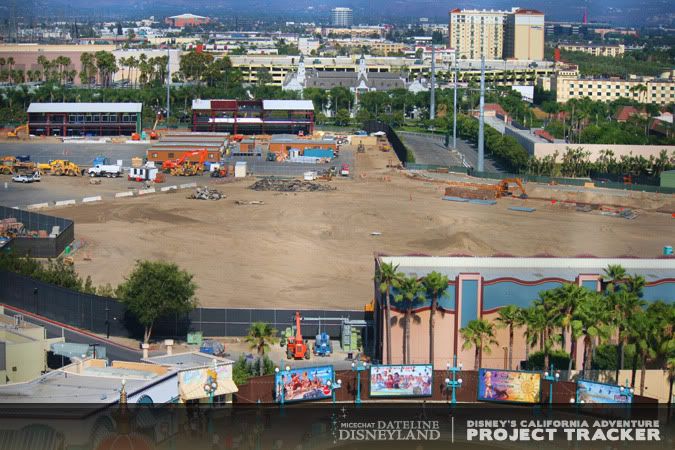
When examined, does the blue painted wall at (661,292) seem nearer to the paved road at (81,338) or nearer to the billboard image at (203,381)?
the billboard image at (203,381)

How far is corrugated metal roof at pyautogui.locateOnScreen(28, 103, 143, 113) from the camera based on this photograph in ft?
118

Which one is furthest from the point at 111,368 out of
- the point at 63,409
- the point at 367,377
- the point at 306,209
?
the point at 306,209

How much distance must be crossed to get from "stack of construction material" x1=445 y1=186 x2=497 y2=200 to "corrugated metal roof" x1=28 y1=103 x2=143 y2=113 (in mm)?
13528

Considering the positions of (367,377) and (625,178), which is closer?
(367,377)

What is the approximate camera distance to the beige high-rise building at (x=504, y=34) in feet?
193

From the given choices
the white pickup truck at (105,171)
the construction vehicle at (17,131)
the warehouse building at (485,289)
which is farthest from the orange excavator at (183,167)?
the warehouse building at (485,289)

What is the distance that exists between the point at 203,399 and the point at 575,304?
3.59 meters

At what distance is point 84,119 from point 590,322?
26756mm

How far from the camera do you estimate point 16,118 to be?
125ft

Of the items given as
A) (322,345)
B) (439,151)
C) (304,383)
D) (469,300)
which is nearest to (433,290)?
(469,300)

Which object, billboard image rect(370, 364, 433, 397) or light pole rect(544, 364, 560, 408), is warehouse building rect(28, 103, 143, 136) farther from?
light pole rect(544, 364, 560, 408)

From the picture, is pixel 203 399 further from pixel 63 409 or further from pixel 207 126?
pixel 207 126

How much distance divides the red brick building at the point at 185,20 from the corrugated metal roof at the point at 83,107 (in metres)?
74.7

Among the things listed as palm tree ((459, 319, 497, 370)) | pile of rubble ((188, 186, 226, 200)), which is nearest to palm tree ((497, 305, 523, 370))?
palm tree ((459, 319, 497, 370))
